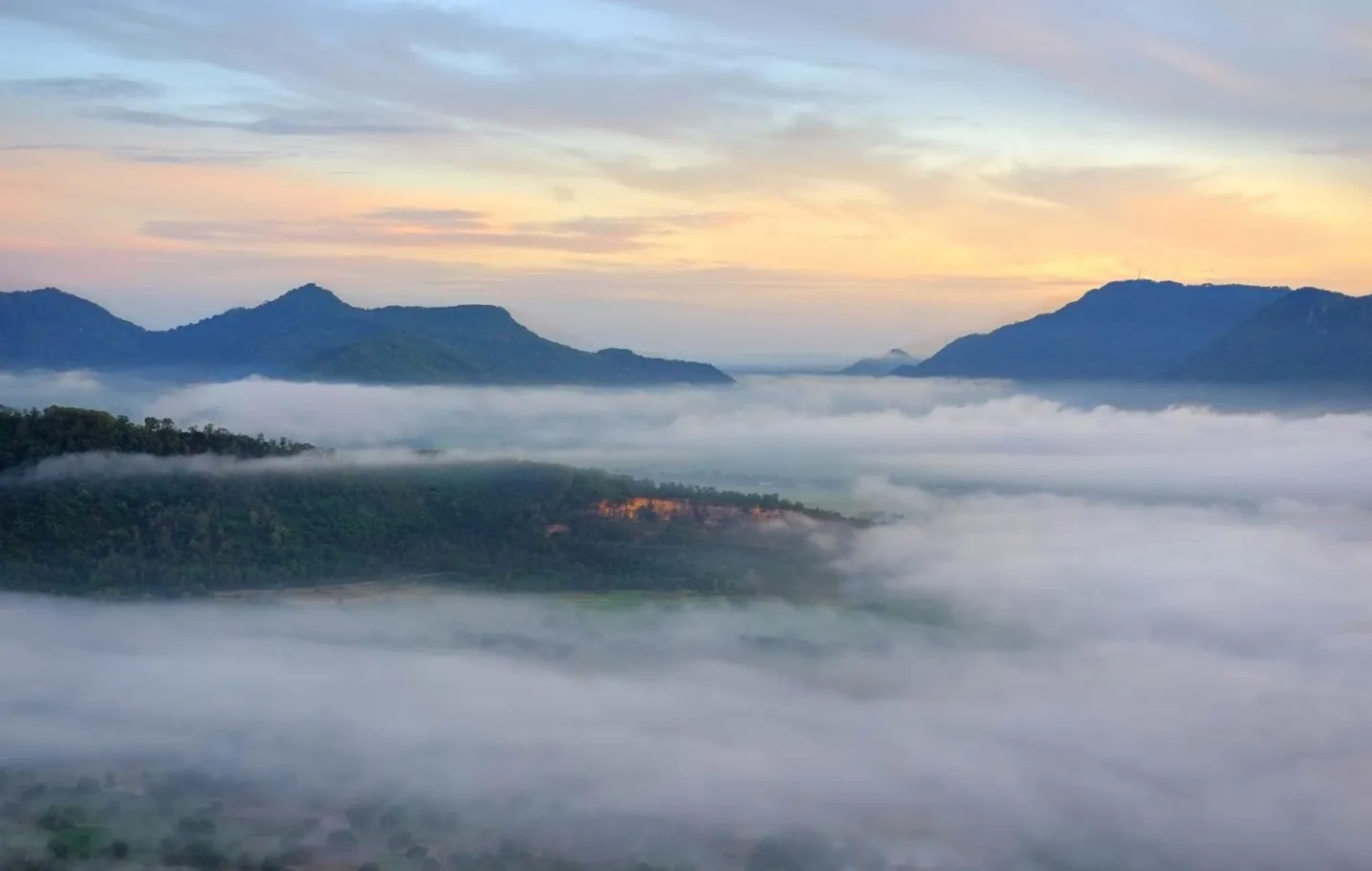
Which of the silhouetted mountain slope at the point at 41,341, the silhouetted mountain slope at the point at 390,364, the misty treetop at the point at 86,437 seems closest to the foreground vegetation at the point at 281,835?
the misty treetop at the point at 86,437

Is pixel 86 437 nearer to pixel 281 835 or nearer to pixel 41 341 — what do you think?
pixel 281 835

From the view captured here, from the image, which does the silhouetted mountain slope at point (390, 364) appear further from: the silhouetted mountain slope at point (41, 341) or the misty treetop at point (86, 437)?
the misty treetop at point (86, 437)

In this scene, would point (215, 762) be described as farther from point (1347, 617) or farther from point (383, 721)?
point (1347, 617)

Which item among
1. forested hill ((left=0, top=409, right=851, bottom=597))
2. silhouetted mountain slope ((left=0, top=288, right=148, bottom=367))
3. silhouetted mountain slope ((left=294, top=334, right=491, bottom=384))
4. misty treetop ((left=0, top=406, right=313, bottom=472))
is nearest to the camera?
forested hill ((left=0, top=409, right=851, bottom=597))

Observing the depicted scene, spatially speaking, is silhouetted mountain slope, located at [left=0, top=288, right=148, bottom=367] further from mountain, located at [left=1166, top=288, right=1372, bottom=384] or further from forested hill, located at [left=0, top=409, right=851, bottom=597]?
mountain, located at [left=1166, top=288, right=1372, bottom=384]

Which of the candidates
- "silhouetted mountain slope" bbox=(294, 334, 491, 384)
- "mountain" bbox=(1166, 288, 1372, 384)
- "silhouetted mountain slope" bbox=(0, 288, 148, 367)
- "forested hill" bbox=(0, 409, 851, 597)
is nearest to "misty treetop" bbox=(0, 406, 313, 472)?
"forested hill" bbox=(0, 409, 851, 597)

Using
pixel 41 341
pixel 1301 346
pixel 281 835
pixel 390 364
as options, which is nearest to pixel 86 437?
pixel 281 835

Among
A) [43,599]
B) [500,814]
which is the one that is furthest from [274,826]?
[43,599]
